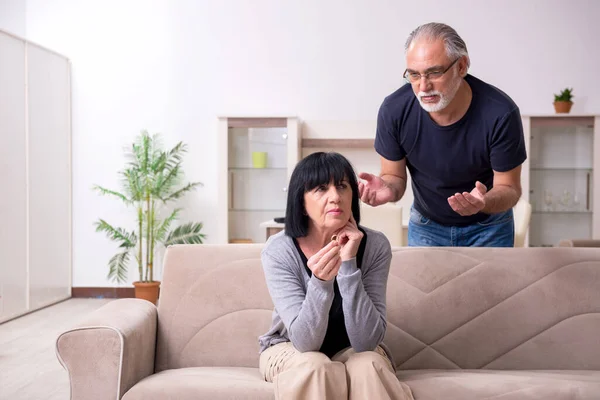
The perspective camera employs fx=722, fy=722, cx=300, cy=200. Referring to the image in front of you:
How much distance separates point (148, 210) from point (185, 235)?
0.42 m

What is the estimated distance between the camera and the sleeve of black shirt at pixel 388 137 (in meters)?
2.71

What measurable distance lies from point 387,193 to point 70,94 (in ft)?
15.8

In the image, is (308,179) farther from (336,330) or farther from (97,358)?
(97,358)

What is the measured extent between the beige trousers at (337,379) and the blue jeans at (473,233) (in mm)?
846

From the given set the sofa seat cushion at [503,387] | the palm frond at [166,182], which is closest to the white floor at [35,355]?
the palm frond at [166,182]

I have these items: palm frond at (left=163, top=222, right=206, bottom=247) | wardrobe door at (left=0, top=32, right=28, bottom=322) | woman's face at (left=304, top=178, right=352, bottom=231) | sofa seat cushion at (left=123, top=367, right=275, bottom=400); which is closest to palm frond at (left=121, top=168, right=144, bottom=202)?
palm frond at (left=163, top=222, right=206, bottom=247)

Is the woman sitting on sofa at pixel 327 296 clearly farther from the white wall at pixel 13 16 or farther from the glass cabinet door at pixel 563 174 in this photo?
the white wall at pixel 13 16

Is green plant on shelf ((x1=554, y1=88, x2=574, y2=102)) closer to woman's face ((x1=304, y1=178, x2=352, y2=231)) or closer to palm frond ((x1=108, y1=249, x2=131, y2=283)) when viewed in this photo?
palm frond ((x1=108, y1=249, x2=131, y2=283))

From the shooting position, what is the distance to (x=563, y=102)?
6.13 metres

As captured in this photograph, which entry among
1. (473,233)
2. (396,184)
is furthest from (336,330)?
(473,233)

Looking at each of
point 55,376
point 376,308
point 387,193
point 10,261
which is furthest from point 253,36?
point 376,308

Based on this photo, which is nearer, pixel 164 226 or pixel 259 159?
pixel 259 159

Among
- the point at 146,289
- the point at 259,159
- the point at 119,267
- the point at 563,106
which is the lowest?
the point at 146,289

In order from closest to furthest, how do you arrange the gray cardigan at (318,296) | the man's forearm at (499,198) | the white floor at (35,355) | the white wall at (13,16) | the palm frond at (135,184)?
the gray cardigan at (318,296), the man's forearm at (499,198), the white floor at (35,355), the palm frond at (135,184), the white wall at (13,16)
